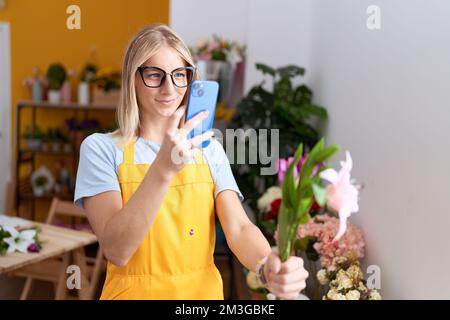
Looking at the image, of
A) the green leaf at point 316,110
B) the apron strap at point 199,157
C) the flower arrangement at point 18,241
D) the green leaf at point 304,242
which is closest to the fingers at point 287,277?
the apron strap at point 199,157

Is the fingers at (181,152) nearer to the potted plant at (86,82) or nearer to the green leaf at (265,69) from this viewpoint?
the green leaf at (265,69)

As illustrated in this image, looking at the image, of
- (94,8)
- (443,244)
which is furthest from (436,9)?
(94,8)

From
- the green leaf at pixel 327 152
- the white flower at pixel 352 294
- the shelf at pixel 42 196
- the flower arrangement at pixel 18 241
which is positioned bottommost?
the shelf at pixel 42 196

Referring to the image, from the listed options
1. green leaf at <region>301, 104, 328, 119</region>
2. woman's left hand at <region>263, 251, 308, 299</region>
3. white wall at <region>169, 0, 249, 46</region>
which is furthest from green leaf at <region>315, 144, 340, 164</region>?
green leaf at <region>301, 104, 328, 119</region>

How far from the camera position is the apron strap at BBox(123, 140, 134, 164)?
2.70 ft

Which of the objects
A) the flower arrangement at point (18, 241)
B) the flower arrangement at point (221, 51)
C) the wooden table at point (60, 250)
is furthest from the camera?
the flower arrangement at point (221, 51)

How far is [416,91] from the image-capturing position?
1.40m

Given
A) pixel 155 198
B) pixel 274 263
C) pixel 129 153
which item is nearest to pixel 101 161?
pixel 129 153

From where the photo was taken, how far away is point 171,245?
812 mm

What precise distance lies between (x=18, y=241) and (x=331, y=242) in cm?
112

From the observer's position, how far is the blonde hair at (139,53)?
76 cm

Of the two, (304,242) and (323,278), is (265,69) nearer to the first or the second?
(304,242)

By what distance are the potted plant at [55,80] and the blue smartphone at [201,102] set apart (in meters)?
3.22

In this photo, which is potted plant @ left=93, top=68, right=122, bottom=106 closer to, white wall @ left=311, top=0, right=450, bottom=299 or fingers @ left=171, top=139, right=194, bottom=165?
white wall @ left=311, top=0, right=450, bottom=299
